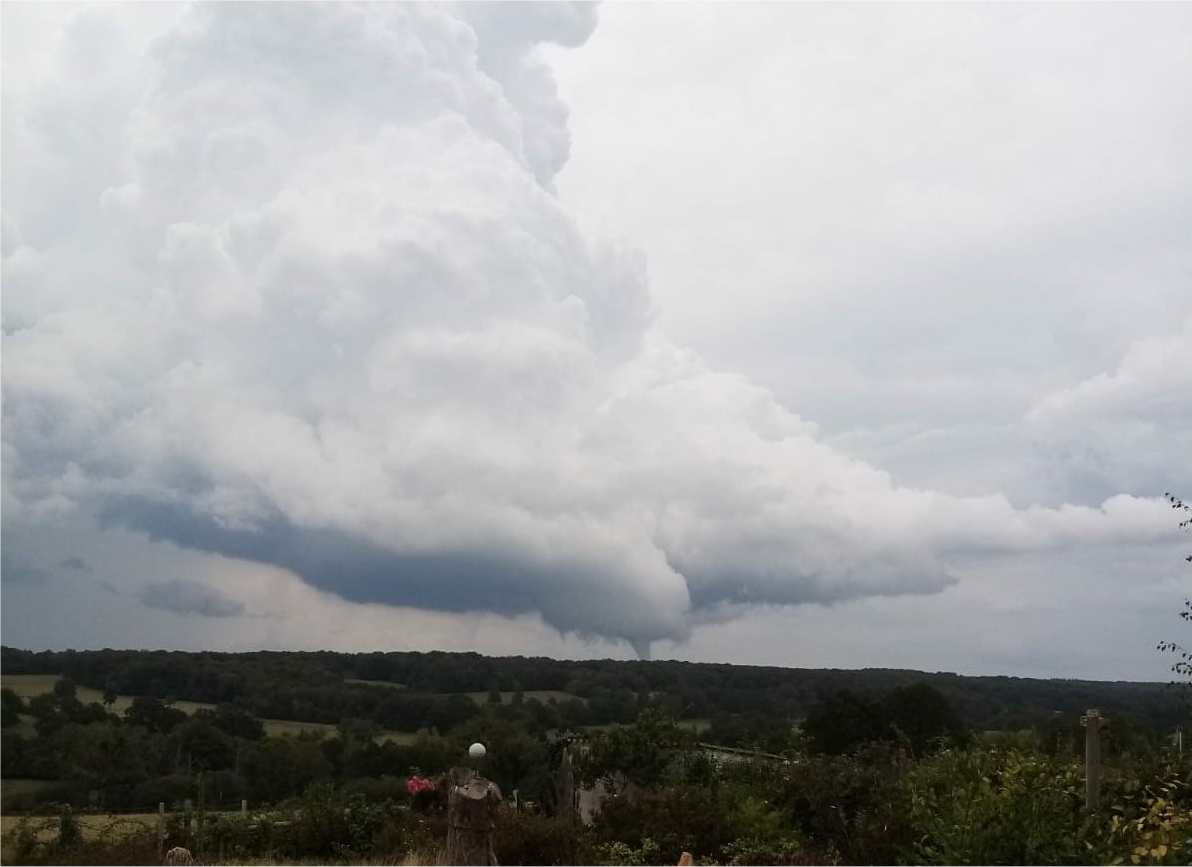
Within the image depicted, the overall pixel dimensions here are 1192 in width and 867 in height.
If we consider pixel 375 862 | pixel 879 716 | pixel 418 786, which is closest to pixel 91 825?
pixel 418 786

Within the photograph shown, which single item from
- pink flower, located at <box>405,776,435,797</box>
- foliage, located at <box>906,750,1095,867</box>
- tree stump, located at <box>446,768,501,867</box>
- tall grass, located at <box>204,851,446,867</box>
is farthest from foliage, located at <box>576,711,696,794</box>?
tree stump, located at <box>446,768,501,867</box>

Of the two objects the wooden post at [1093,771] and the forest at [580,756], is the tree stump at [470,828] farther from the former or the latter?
the wooden post at [1093,771]

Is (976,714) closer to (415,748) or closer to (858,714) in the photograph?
(858,714)

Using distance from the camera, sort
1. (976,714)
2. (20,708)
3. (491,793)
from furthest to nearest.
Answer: (976,714) → (20,708) → (491,793)

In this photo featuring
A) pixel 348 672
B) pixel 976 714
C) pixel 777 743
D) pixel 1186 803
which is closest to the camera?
pixel 1186 803

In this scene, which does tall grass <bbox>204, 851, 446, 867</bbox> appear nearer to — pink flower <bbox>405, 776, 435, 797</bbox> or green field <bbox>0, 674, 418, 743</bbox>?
pink flower <bbox>405, 776, 435, 797</bbox>

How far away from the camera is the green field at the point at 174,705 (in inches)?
1811

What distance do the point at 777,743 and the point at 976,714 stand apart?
32.0 m

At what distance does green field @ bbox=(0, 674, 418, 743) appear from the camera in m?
46.0

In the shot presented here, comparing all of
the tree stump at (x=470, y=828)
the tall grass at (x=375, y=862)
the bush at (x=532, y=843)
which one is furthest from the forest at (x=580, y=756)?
the tree stump at (x=470, y=828)

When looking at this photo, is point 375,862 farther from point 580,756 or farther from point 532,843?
point 580,756

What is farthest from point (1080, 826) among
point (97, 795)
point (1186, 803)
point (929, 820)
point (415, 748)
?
point (415, 748)

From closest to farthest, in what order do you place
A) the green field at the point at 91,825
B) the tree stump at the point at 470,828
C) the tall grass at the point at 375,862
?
the tree stump at the point at 470,828 < the tall grass at the point at 375,862 < the green field at the point at 91,825

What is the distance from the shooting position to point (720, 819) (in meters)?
16.4
